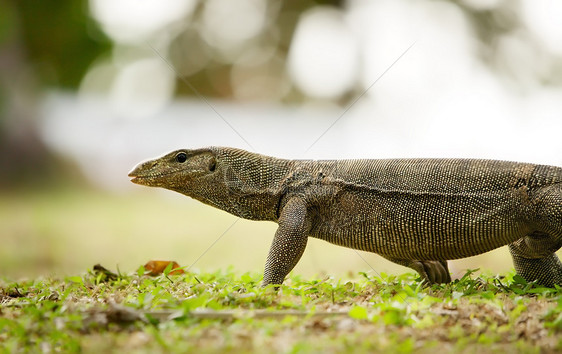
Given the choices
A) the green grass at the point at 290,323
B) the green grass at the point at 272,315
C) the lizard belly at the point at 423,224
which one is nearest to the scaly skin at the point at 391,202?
the lizard belly at the point at 423,224

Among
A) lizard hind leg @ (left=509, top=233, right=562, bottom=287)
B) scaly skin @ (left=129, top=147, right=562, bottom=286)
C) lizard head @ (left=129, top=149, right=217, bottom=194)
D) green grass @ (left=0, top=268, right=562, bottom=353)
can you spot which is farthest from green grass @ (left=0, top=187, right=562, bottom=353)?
lizard head @ (left=129, top=149, right=217, bottom=194)

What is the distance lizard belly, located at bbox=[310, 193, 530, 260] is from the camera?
16.1 feet

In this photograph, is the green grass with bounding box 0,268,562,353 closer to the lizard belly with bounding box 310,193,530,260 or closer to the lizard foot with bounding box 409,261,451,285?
the lizard belly with bounding box 310,193,530,260

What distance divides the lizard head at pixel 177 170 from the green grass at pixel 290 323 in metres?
1.27

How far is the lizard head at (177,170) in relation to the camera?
18.2 ft

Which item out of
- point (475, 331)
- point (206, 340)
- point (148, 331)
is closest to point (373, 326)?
point (475, 331)

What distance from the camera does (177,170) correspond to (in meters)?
5.55

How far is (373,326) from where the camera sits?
3.53 m

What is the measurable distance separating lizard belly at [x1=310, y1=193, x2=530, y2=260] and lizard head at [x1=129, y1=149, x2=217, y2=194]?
1223 millimetres

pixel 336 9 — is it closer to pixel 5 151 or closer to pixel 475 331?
pixel 475 331

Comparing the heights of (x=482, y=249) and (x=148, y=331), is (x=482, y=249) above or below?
above

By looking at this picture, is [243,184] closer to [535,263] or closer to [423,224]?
[423,224]

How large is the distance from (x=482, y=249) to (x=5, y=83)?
13.7 m

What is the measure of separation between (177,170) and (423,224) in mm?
2376
